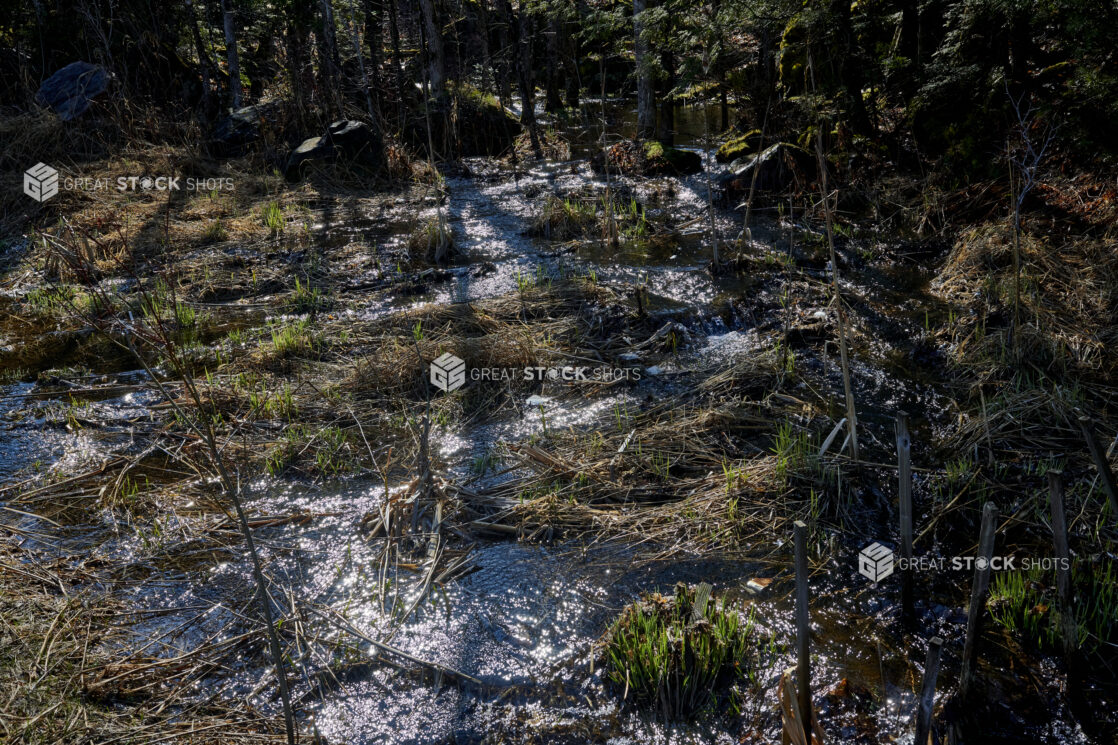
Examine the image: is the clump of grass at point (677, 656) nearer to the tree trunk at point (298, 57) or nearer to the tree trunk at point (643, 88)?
the tree trunk at point (643, 88)

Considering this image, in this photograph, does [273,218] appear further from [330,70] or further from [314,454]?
[314,454]

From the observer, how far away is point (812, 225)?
924cm

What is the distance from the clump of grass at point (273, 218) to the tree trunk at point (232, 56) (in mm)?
5643

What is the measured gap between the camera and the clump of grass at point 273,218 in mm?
10219

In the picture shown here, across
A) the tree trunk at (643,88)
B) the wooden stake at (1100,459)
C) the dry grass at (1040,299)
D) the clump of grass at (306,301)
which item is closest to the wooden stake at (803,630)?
the wooden stake at (1100,459)

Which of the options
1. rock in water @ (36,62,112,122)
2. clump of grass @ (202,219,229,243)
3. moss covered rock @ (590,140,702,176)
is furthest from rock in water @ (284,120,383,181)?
moss covered rock @ (590,140,702,176)

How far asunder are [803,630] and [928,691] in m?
0.41

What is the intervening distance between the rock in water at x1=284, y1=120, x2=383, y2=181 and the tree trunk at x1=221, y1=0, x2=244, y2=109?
10.2 feet

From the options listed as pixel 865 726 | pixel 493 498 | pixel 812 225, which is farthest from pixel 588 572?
pixel 812 225

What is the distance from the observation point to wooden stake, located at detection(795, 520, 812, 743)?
2299 mm

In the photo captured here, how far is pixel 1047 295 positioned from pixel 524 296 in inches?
184

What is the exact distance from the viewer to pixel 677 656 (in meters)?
3.21

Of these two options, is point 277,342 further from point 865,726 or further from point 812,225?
point 812,225

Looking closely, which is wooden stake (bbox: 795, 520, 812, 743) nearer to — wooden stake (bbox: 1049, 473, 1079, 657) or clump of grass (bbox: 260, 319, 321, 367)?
wooden stake (bbox: 1049, 473, 1079, 657)
